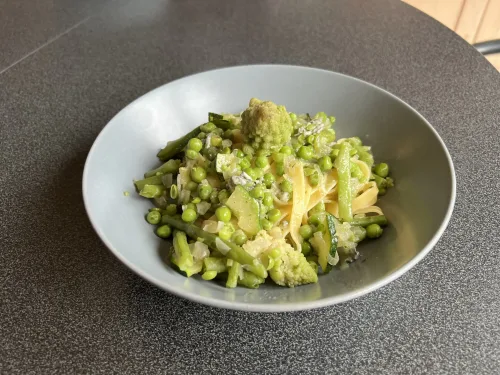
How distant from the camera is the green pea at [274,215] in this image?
217 centimetres

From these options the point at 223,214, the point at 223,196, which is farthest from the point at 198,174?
the point at 223,214

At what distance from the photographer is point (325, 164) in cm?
230

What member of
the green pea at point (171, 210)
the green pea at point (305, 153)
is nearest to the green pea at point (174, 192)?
the green pea at point (171, 210)

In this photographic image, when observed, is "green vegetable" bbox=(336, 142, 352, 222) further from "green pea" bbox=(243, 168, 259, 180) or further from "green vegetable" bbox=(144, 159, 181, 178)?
"green vegetable" bbox=(144, 159, 181, 178)

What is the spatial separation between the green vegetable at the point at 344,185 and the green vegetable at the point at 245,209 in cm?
44

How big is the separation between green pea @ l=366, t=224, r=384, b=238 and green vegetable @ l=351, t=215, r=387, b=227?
26 millimetres

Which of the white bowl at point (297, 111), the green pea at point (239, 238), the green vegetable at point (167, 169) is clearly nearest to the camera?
the white bowl at point (297, 111)

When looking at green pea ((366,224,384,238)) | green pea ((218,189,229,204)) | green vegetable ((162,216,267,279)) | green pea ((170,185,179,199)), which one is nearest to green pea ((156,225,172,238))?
green vegetable ((162,216,267,279))

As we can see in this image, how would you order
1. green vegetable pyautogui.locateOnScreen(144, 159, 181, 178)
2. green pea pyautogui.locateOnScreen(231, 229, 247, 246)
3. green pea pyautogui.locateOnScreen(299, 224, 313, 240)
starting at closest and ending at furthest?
green pea pyautogui.locateOnScreen(231, 229, 247, 246), green pea pyautogui.locateOnScreen(299, 224, 313, 240), green vegetable pyautogui.locateOnScreen(144, 159, 181, 178)

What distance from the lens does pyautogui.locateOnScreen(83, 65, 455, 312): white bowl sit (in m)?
1.81

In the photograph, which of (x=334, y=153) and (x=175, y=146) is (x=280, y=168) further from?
(x=175, y=146)

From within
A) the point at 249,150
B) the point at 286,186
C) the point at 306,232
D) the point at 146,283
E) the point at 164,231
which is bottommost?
the point at 146,283

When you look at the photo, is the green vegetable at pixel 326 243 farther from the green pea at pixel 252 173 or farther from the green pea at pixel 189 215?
the green pea at pixel 189 215

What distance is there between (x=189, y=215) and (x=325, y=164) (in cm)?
74
